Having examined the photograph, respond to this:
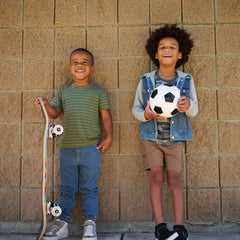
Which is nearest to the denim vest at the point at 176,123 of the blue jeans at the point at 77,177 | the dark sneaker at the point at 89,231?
the blue jeans at the point at 77,177

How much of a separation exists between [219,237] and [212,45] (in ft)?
5.26

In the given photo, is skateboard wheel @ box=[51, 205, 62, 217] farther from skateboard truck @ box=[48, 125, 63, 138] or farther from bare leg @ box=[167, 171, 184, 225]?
bare leg @ box=[167, 171, 184, 225]

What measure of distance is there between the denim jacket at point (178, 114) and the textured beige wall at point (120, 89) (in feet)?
0.62

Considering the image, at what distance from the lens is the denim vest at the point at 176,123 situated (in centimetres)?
218

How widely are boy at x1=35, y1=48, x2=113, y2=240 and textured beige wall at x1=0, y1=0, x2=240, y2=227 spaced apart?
15 centimetres

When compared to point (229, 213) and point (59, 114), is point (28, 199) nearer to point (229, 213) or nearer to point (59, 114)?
point (59, 114)

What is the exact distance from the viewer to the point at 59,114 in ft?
7.84

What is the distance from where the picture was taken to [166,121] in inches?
88.0

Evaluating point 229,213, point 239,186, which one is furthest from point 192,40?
point 229,213

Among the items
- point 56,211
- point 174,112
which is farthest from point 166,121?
point 56,211

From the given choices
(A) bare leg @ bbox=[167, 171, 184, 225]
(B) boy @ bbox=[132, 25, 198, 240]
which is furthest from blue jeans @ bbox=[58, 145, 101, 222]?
(A) bare leg @ bbox=[167, 171, 184, 225]

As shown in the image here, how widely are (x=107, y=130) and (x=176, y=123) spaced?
570mm

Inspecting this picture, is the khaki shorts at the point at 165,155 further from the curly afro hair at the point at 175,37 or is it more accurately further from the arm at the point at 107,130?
the curly afro hair at the point at 175,37

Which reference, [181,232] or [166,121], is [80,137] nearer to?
[166,121]
